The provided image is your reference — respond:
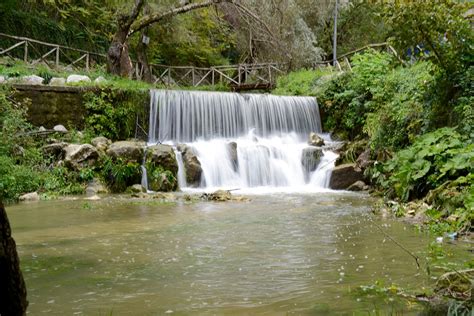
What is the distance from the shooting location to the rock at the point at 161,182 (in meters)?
12.9

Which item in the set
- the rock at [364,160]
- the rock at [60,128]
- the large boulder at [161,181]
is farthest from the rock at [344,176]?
the rock at [60,128]

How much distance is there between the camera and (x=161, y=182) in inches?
505

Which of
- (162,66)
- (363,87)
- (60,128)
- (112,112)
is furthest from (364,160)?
(162,66)

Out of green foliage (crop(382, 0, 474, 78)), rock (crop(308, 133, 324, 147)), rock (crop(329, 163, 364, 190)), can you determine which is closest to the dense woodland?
green foliage (crop(382, 0, 474, 78))

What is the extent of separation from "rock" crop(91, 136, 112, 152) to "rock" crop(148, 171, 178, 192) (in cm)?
162

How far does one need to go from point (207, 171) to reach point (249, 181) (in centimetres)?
128

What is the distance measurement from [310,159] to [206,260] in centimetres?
999

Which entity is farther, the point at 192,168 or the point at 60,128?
the point at 60,128

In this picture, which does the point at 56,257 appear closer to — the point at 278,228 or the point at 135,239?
the point at 135,239

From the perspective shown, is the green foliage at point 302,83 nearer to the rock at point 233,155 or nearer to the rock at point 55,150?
the rock at point 233,155

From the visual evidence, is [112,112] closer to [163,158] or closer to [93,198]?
[163,158]

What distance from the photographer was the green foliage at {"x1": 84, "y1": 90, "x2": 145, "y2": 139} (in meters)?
15.3

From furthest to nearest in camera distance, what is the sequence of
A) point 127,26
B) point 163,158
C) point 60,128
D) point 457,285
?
point 127,26 → point 60,128 → point 163,158 → point 457,285

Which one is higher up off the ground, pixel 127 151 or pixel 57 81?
pixel 57 81
